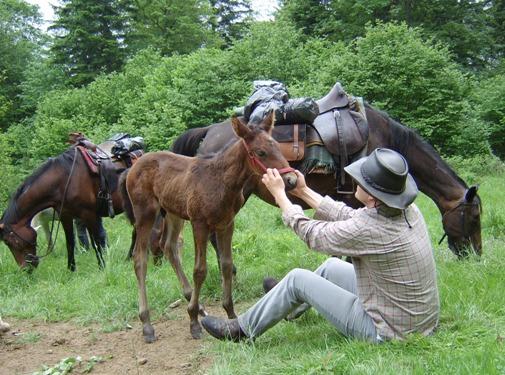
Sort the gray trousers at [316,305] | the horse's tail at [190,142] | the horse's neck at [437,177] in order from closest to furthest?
1. the gray trousers at [316,305]
2. the horse's neck at [437,177]
3. the horse's tail at [190,142]

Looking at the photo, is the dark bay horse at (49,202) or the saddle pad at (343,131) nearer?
the saddle pad at (343,131)

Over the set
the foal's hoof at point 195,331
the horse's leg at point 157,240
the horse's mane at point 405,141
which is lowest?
the horse's leg at point 157,240

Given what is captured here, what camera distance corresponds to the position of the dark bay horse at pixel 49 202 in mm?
7254

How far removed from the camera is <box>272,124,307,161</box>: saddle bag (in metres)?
4.99

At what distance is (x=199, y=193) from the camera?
4.23m

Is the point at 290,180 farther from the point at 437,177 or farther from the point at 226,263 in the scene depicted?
the point at 437,177

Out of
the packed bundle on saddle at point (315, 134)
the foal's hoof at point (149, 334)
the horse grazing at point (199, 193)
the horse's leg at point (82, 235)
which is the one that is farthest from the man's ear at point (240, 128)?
the horse's leg at point (82, 235)

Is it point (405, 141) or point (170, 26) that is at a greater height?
point (405, 141)

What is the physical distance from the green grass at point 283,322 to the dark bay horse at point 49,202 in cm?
38

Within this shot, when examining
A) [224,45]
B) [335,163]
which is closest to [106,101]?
[224,45]

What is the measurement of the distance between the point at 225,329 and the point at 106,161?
14.9 feet

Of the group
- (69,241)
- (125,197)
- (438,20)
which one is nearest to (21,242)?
(69,241)

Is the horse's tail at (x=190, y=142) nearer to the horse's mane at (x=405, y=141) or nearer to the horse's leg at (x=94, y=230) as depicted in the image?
the horse's mane at (x=405, y=141)

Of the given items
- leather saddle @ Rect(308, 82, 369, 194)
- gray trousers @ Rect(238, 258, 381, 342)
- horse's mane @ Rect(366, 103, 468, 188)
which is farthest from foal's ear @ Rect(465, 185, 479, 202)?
gray trousers @ Rect(238, 258, 381, 342)
